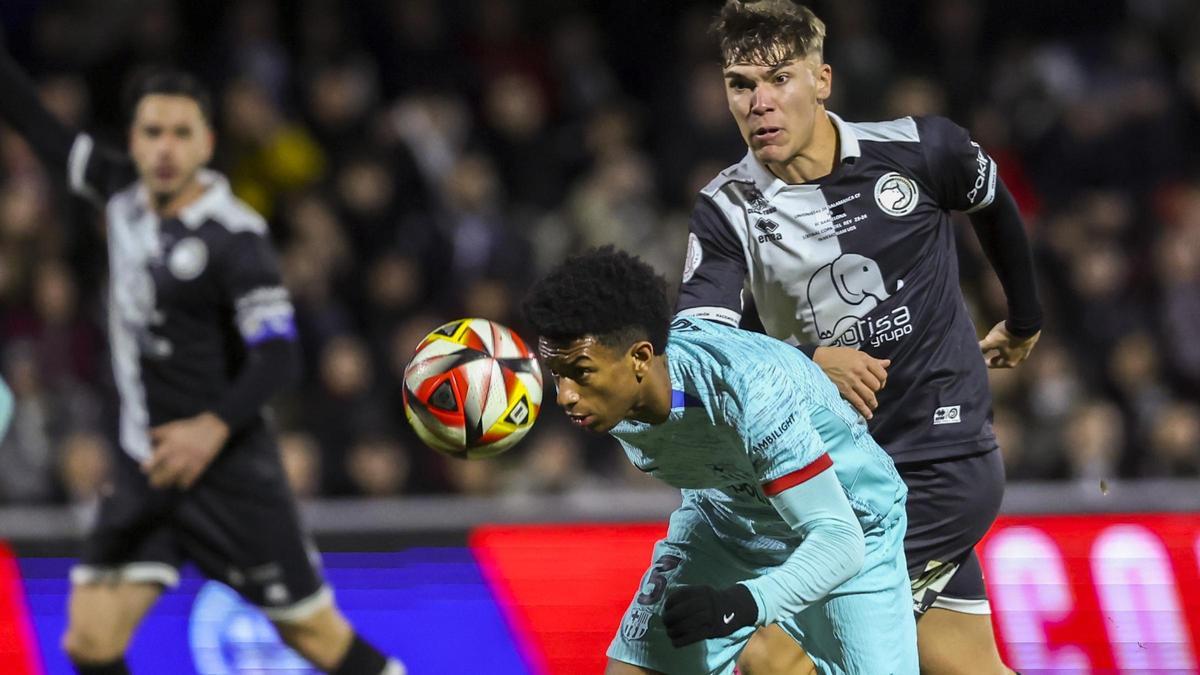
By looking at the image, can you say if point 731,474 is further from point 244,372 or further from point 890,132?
point 244,372

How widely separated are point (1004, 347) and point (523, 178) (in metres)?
5.82

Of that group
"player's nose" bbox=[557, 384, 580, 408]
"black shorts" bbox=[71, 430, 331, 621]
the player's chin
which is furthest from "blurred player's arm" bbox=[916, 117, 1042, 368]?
"black shorts" bbox=[71, 430, 331, 621]

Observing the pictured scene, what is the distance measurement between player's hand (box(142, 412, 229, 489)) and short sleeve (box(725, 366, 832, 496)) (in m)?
2.50

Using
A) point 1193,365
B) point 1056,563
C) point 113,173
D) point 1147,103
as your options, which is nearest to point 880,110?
point 1147,103

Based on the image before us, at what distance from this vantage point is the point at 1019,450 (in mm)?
9062

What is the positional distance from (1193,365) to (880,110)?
240 cm

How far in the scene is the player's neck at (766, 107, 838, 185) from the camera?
4.60 m

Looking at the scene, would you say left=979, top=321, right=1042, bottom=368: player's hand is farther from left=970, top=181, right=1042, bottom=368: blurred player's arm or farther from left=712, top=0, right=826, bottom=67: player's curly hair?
left=712, top=0, right=826, bottom=67: player's curly hair

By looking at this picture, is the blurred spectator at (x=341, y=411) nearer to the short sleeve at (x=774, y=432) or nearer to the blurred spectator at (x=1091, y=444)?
the blurred spectator at (x=1091, y=444)

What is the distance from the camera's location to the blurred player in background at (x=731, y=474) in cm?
377

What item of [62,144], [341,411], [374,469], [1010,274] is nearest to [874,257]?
[1010,274]

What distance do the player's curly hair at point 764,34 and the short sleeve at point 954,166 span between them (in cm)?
40

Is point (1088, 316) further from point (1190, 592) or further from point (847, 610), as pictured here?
point (847, 610)

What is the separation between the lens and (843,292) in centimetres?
459
